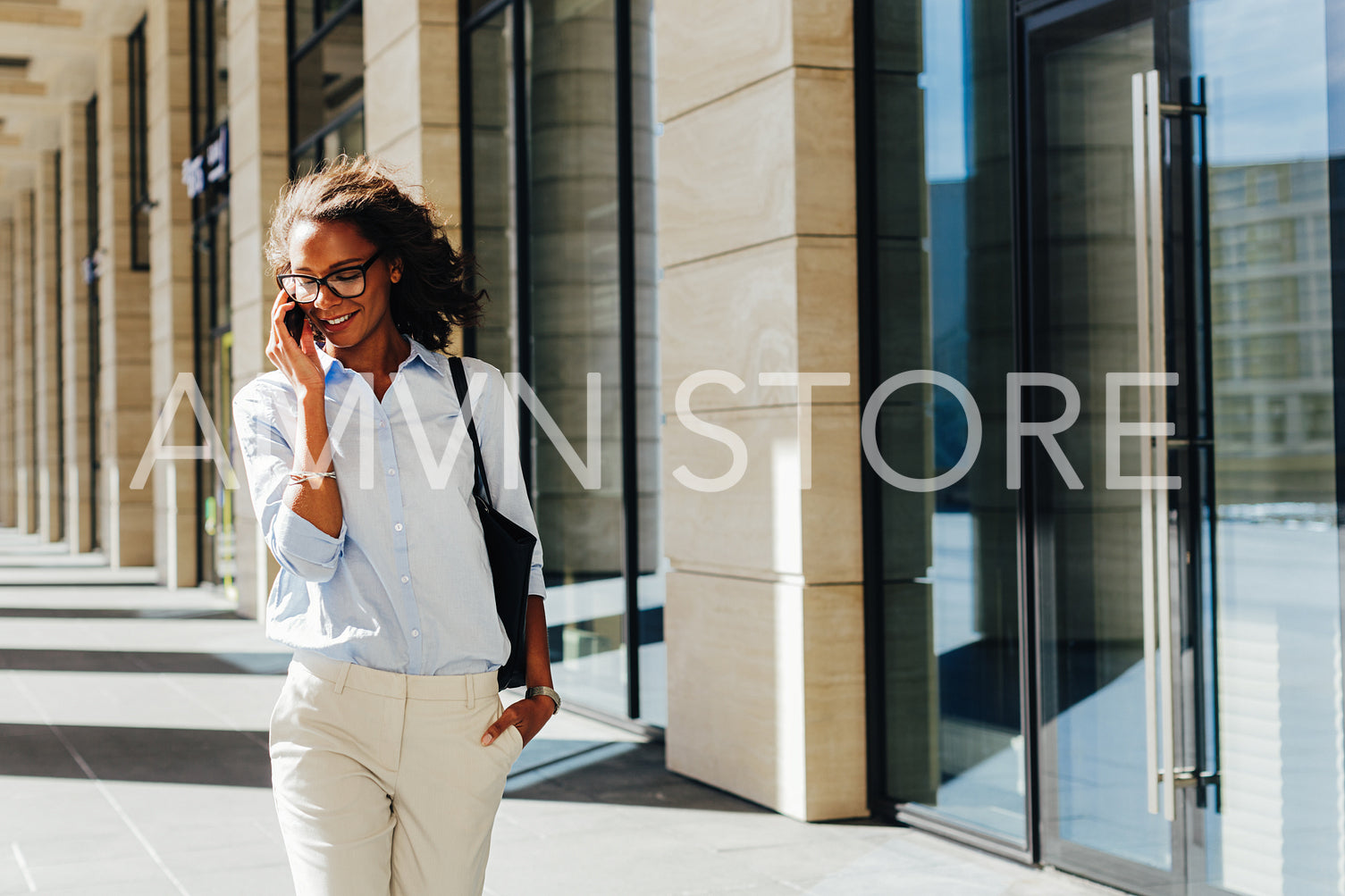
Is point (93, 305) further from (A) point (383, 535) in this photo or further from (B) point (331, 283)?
(A) point (383, 535)

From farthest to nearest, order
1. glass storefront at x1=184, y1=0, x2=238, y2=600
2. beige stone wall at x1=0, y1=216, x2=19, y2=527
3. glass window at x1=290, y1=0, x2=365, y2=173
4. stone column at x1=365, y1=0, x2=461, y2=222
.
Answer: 1. beige stone wall at x1=0, y1=216, x2=19, y2=527
2. glass storefront at x1=184, y1=0, x2=238, y2=600
3. glass window at x1=290, y1=0, x2=365, y2=173
4. stone column at x1=365, y1=0, x2=461, y2=222

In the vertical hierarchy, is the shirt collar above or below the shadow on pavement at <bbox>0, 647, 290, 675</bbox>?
above

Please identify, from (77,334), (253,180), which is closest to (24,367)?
(77,334)

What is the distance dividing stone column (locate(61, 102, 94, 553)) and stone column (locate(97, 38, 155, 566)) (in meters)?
3.88

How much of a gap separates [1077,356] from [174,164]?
48.8 feet

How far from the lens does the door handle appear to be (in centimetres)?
413

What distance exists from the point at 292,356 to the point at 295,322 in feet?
0.45

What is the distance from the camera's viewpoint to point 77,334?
24.2 m

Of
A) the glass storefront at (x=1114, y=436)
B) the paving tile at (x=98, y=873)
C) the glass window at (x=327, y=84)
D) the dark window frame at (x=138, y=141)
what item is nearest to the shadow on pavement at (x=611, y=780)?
the glass storefront at (x=1114, y=436)

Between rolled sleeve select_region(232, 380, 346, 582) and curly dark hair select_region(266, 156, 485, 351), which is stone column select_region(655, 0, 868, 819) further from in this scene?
rolled sleeve select_region(232, 380, 346, 582)

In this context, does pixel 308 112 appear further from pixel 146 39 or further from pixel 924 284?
pixel 924 284

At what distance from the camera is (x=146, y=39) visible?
19.1 meters

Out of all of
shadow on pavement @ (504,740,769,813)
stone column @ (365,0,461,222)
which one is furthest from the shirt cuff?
stone column @ (365,0,461,222)

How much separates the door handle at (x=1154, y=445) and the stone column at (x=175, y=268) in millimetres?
14766
